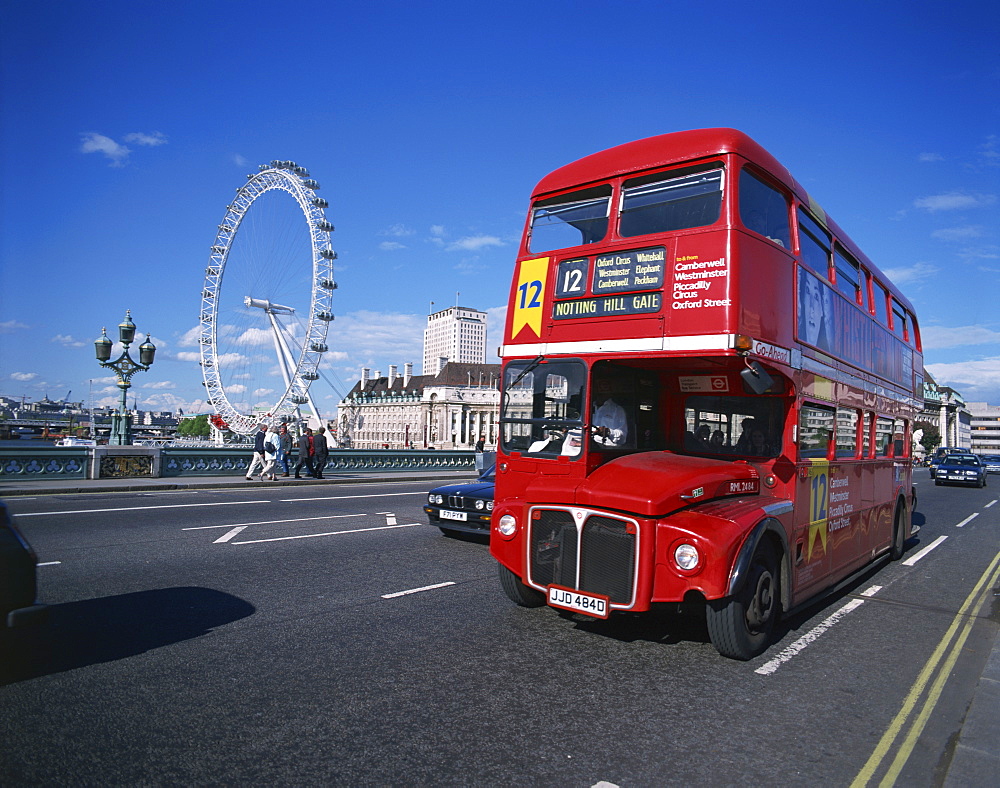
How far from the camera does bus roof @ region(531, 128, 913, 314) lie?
6.23 meters

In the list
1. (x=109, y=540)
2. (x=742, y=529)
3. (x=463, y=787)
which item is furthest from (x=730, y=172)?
(x=109, y=540)

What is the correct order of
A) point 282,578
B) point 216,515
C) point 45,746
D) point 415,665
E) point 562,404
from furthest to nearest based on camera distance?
point 216,515
point 282,578
point 562,404
point 415,665
point 45,746

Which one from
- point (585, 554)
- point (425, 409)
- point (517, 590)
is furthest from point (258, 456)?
point (425, 409)

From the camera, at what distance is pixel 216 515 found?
43.9ft

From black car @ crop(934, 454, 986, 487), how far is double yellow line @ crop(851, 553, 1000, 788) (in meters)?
30.0

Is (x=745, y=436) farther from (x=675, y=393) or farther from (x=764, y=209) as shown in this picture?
(x=764, y=209)

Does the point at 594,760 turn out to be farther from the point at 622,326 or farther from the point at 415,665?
the point at 622,326

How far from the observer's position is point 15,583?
13.3 ft

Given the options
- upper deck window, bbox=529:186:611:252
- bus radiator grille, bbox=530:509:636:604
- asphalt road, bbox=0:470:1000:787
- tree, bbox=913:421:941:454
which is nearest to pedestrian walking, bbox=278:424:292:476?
asphalt road, bbox=0:470:1000:787

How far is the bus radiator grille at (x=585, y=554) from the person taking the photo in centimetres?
548

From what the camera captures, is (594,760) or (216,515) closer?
(594,760)

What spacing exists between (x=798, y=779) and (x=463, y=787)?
1823mm

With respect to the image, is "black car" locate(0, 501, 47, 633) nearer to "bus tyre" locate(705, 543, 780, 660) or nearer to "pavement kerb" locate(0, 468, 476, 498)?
"bus tyre" locate(705, 543, 780, 660)

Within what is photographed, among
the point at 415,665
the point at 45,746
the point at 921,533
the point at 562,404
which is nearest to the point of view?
the point at 45,746
